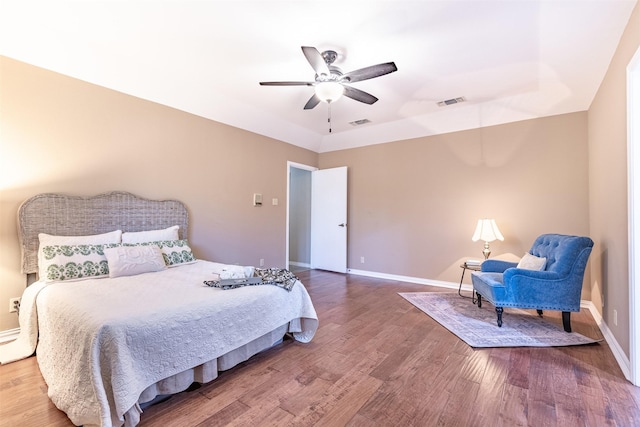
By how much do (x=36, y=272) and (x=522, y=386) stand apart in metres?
4.16

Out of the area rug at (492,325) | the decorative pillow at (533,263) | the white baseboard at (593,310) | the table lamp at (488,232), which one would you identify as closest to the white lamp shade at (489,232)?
the table lamp at (488,232)

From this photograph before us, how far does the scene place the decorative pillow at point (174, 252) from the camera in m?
3.12

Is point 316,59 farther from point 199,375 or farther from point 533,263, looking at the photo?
point 533,263

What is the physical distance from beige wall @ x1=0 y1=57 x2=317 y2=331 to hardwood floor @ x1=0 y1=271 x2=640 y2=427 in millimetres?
1634

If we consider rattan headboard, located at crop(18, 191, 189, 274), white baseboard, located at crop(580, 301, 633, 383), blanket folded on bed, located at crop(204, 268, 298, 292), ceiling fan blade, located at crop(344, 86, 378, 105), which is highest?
ceiling fan blade, located at crop(344, 86, 378, 105)

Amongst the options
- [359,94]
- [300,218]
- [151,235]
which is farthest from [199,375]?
[300,218]

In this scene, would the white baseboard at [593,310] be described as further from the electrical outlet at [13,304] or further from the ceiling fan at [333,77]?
the electrical outlet at [13,304]

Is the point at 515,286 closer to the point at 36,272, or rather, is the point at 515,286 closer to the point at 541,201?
the point at 541,201

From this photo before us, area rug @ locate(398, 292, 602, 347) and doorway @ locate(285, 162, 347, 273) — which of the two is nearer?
area rug @ locate(398, 292, 602, 347)

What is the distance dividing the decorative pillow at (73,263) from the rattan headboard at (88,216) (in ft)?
0.92

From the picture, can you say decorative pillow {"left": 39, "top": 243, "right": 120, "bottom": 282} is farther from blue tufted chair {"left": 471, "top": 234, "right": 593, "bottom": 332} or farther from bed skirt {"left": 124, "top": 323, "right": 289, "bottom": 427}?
blue tufted chair {"left": 471, "top": 234, "right": 593, "bottom": 332}

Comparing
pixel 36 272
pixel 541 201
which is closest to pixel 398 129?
pixel 541 201

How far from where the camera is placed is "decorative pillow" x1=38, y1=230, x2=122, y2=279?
97.1 inches

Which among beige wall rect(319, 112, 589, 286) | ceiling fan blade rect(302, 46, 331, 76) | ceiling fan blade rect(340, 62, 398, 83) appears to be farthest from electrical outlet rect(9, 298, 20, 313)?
beige wall rect(319, 112, 589, 286)
